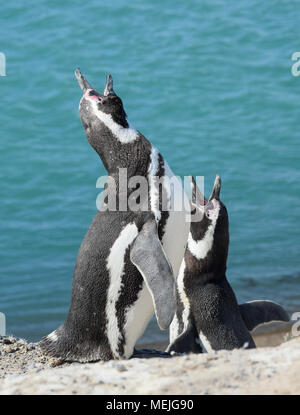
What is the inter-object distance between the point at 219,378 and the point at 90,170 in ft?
37.8

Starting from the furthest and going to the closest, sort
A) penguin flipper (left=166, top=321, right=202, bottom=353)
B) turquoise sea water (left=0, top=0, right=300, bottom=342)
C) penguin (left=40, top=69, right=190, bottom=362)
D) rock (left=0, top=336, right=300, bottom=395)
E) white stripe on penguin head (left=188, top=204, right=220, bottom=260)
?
turquoise sea water (left=0, top=0, right=300, bottom=342) < white stripe on penguin head (left=188, top=204, right=220, bottom=260) < penguin flipper (left=166, top=321, right=202, bottom=353) < penguin (left=40, top=69, right=190, bottom=362) < rock (left=0, top=336, right=300, bottom=395)

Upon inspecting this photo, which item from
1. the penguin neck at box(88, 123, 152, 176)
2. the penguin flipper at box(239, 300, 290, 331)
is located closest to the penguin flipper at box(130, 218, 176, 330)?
the penguin neck at box(88, 123, 152, 176)

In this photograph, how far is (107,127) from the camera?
501 centimetres

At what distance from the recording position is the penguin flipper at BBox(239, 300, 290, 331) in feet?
19.1

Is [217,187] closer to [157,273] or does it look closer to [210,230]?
[210,230]

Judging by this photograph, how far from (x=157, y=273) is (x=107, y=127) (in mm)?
1041

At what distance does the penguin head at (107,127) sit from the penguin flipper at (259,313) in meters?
1.65

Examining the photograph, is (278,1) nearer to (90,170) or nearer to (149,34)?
(149,34)

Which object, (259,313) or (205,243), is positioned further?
(259,313)

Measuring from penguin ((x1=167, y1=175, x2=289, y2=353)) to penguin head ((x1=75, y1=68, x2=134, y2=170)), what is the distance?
0.63 m

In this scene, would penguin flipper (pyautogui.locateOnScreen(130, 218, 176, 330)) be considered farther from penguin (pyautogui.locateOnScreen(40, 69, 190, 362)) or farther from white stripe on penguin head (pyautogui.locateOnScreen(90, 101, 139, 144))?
white stripe on penguin head (pyautogui.locateOnScreen(90, 101, 139, 144))

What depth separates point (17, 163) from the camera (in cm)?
1534

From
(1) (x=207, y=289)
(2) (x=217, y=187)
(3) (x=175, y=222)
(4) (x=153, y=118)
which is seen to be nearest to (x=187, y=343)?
(1) (x=207, y=289)

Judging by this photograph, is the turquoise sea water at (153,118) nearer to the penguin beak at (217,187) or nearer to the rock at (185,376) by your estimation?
the penguin beak at (217,187)
